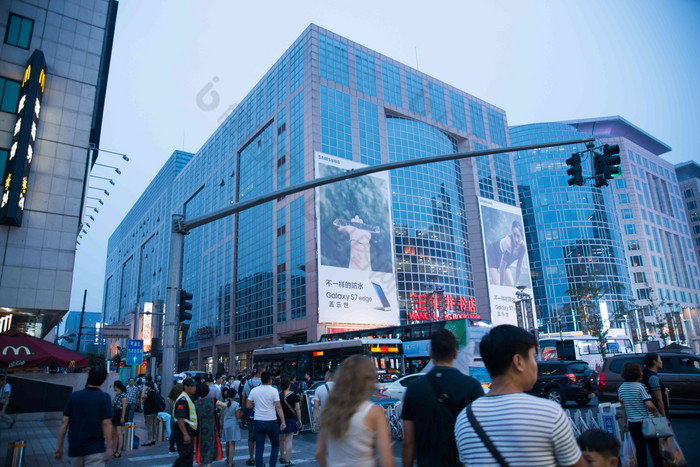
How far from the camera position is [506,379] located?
282 cm

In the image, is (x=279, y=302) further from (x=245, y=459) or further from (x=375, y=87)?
(x=245, y=459)

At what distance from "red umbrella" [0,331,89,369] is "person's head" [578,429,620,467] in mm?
15998

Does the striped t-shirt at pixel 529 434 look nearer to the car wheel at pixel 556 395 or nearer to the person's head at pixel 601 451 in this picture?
the person's head at pixel 601 451

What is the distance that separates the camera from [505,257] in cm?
7169

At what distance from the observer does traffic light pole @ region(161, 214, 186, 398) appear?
11562 millimetres

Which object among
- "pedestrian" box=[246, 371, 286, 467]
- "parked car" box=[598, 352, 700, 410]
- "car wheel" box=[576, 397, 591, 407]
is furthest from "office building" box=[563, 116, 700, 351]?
"pedestrian" box=[246, 371, 286, 467]

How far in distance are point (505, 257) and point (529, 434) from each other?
239ft

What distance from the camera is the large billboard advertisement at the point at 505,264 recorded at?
226 feet

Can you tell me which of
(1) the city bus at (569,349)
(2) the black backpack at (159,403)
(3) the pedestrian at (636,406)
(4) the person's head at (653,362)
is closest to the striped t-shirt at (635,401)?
(3) the pedestrian at (636,406)

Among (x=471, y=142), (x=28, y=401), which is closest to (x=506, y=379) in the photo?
(x=28, y=401)

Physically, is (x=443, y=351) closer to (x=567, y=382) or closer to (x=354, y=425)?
(x=354, y=425)

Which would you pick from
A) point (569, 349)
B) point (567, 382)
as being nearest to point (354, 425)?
point (567, 382)

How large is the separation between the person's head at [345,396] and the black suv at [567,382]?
1600 centimetres

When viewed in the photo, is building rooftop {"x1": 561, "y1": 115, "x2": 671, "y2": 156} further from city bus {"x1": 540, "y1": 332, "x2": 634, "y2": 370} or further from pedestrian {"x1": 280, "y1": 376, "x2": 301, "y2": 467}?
pedestrian {"x1": 280, "y1": 376, "x2": 301, "y2": 467}
